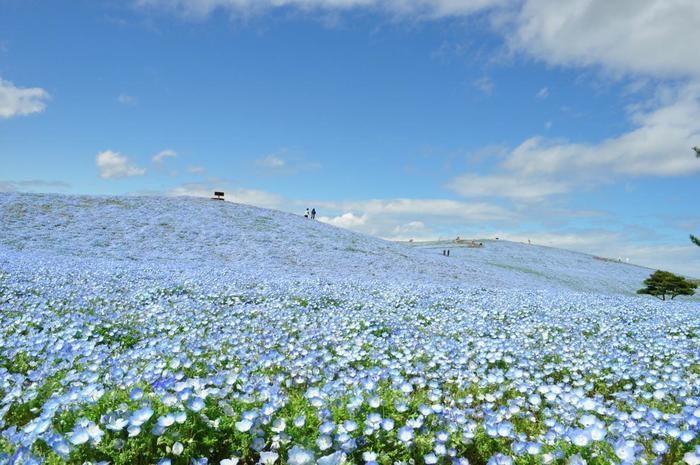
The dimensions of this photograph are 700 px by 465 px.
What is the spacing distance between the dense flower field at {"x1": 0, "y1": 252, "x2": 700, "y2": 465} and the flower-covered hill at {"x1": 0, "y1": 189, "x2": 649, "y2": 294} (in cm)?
894

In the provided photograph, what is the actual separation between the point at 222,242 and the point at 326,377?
23987mm

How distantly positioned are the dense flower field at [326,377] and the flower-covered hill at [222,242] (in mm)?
8936

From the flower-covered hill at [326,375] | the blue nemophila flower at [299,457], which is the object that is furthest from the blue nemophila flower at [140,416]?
the blue nemophila flower at [299,457]

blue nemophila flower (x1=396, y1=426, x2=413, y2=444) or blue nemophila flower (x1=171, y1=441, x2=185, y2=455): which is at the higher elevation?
blue nemophila flower (x1=396, y1=426, x2=413, y2=444)

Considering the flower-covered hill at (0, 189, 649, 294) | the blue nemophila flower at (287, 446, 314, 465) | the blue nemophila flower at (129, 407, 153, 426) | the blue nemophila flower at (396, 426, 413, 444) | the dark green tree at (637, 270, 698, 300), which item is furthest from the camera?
the dark green tree at (637, 270, 698, 300)

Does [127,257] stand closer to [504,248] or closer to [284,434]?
[284,434]

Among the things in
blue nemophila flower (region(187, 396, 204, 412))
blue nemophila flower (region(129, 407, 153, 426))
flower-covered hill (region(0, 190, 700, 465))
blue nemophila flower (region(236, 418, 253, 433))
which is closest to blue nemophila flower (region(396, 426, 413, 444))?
flower-covered hill (region(0, 190, 700, 465))

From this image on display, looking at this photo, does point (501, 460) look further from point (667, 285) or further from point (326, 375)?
point (667, 285)

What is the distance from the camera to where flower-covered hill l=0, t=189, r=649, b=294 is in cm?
2431

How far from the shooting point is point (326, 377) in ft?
20.7

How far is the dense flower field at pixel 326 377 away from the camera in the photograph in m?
3.72

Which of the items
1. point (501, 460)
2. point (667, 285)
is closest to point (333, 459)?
point (501, 460)

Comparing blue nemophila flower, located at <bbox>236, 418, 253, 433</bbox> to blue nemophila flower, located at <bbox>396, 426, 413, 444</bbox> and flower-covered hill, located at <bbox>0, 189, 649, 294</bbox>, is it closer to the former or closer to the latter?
blue nemophila flower, located at <bbox>396, 426, 413, 444</bbox>

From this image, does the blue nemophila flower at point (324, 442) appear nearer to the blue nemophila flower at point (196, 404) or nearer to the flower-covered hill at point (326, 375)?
the flower-covered hill at point (326, 375)
